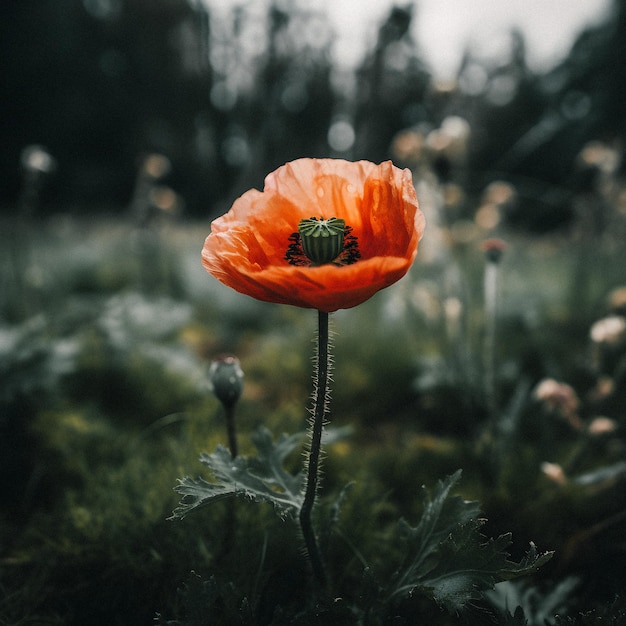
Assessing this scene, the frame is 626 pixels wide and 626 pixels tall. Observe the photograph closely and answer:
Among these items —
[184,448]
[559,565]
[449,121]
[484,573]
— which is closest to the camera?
[484,573]

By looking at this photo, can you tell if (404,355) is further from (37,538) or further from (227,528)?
(37,538)

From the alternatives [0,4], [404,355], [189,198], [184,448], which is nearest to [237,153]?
[189,198]

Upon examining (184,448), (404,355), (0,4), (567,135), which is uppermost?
(0,4)

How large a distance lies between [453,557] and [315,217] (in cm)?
75

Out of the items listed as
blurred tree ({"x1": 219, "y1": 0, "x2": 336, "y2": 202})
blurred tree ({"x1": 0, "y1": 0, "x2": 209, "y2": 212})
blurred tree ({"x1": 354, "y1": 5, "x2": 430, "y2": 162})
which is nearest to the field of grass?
blurred tree ({"x1": 354, "y1": 5, "x2": 430, "y2": 162})

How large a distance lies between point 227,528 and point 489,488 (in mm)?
917

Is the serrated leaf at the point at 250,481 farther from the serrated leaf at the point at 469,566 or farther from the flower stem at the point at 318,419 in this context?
the serrated leaf at the point at 469,566

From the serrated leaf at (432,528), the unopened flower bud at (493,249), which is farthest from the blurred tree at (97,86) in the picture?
the serrated leaf at (432,528)

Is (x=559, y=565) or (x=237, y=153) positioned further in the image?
(x=237, y=153)

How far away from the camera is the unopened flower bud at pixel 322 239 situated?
95 centimetres

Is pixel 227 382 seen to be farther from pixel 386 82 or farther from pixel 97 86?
pixel 97 86

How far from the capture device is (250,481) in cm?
111

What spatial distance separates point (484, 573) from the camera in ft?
3.25

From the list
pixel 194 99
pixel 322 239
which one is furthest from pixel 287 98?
pixel 322 239
